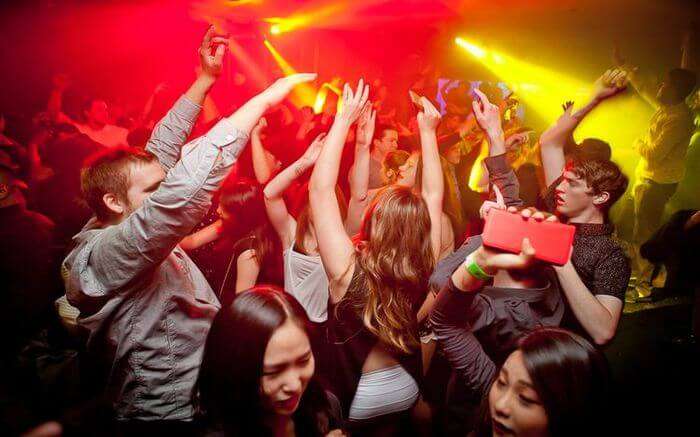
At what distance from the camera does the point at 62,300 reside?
1.96 meters

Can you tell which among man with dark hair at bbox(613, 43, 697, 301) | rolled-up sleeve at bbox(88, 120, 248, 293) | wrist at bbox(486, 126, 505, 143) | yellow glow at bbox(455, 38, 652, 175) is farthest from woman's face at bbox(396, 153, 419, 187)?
yellow glow at bbox(455, 38, 652, 175)

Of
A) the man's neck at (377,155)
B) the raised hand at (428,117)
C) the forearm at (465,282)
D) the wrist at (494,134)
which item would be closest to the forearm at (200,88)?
the raised hand at (428,117)

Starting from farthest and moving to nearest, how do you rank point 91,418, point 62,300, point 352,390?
point 62,300 < point 352,390 < point 91,418

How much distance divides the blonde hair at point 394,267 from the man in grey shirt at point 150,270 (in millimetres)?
634

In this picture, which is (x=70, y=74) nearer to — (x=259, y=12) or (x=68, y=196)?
(x=259, y=12)

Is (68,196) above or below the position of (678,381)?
above

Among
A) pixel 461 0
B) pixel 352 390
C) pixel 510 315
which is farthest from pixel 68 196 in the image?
pixel 461 0

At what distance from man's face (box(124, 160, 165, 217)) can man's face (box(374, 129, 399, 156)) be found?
2.69 meters

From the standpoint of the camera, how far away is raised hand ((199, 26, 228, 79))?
5.00ft

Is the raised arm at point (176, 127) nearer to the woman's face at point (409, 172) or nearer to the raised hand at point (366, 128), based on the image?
the raised hand at point (366, 128)

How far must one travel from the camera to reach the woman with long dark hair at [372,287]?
1688 millimetres

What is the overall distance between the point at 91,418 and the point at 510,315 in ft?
5.40

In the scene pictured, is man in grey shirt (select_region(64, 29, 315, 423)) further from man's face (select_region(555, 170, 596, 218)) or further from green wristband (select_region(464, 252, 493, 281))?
man's face (select_region(555, 170, 596, 218))

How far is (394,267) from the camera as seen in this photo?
1730 mm
